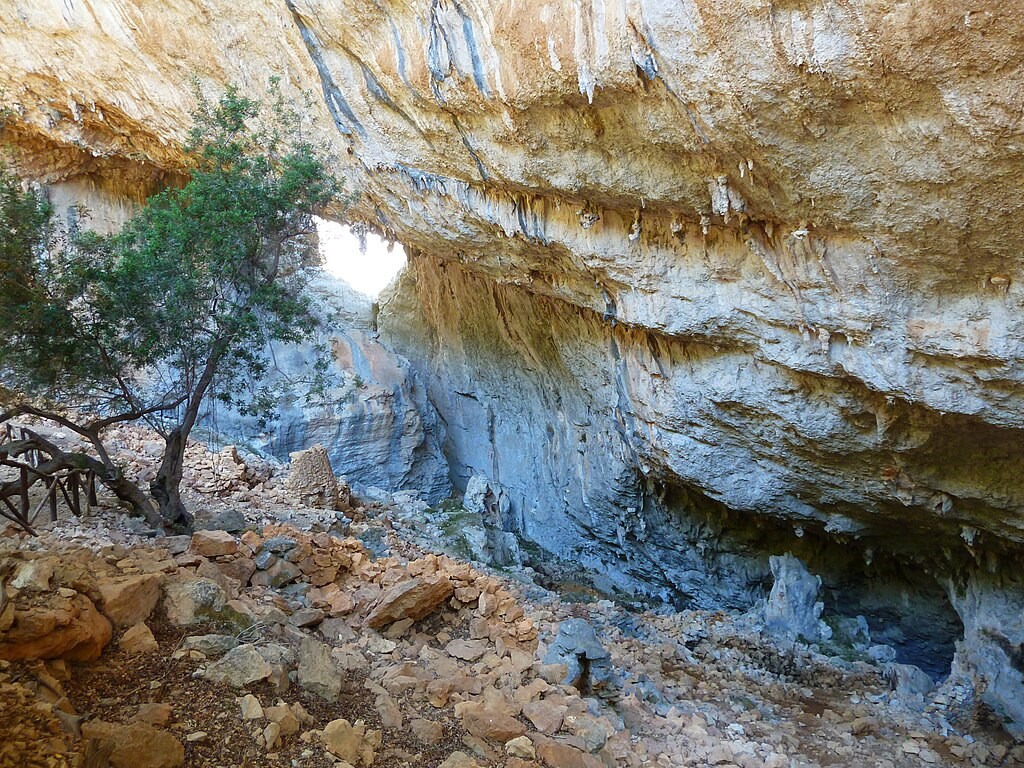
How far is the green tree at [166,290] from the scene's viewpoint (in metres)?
6.64

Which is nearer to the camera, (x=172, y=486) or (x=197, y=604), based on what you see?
(x=197, y=604)

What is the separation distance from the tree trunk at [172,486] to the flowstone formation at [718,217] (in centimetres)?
460

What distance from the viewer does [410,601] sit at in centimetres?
624

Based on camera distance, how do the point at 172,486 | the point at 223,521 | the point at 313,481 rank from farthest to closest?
the point at 313,481
the point at 223,521
the point at 172,486

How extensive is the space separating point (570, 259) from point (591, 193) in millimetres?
1428

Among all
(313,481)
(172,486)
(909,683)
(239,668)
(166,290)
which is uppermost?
(166,290)

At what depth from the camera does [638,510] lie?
13.0 metres

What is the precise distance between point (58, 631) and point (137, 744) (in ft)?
3.55

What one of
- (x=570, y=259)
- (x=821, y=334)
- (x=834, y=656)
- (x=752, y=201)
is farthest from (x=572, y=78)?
(x=834, y=656)

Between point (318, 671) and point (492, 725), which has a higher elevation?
point (318, 671)

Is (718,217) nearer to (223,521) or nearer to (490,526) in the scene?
(223,521)

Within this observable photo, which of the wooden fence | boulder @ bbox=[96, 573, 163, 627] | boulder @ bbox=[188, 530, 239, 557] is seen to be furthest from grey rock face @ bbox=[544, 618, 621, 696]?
the wooden fence

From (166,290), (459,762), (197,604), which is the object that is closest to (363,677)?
(459,762)

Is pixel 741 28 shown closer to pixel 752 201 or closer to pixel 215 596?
pixel 752 201
